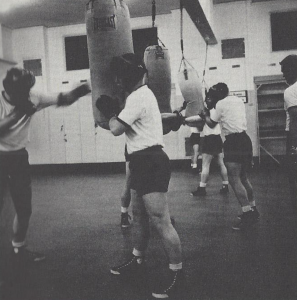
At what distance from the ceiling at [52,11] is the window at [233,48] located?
73 centimetres

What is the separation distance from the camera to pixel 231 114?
3262 mm

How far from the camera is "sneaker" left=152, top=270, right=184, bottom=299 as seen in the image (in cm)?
200

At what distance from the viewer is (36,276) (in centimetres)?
220

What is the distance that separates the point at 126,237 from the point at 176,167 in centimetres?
435

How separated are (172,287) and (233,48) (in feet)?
19.3

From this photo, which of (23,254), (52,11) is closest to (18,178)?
(23,254)

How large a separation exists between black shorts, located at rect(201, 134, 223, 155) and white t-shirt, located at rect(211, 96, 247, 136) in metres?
1.38

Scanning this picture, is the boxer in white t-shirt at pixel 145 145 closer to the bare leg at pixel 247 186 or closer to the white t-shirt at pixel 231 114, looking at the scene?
the white t-shirt at pixel 231 114

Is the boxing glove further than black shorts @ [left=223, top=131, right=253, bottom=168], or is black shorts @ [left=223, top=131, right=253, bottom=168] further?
black shorts @ [left=223, top=131, right=253, bottom=168]

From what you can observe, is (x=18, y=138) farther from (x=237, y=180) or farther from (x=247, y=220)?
(x=247, y=220)

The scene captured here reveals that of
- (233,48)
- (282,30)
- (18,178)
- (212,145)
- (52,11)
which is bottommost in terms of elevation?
(212,145)

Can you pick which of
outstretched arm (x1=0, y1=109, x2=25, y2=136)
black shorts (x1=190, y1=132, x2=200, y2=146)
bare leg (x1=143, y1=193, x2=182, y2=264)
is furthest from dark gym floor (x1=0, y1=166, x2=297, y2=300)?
black shorts (x1=190, y1=132, x2=200, y2=146)

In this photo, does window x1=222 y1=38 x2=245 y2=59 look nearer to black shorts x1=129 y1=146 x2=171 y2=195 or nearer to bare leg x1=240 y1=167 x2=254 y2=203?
bare leg x1=240 y1=167 x2=254 y2=203

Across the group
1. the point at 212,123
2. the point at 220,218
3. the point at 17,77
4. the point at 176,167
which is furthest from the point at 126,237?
the point at 176,167
